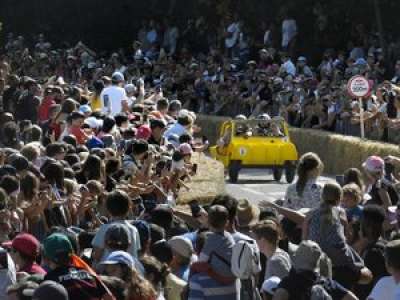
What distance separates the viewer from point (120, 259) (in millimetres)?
10172

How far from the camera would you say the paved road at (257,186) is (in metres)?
26.6

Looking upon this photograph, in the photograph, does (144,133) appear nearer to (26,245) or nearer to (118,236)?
(118,236)

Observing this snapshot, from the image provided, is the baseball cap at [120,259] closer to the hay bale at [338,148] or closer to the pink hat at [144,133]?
the pink hat at [144,133]

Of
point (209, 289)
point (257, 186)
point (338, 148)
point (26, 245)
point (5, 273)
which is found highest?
point (26, 245)

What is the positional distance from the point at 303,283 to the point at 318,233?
240 cm

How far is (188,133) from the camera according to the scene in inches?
843

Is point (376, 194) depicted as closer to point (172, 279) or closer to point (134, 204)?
point (134, 204)

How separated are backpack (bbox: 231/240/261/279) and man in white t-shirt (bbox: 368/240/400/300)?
1.00 meters

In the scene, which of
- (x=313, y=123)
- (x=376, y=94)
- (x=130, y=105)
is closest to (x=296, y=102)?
(x=313, y=123)

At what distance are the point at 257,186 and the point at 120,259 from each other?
18.3 meters

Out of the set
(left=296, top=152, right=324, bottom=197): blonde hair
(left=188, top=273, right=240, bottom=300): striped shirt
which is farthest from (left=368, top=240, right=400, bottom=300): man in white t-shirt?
(left=296, top=152, right=324, bottom=197): blonde hair

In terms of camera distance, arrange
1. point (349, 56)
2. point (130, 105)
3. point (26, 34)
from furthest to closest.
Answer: point (26, 34), point (349, 56), point (130, 105)

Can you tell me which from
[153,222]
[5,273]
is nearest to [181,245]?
[153,222]

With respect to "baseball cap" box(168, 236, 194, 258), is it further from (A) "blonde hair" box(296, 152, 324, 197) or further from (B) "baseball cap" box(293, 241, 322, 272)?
(A) "blonde hair" box(296, 152, 324, 197)
